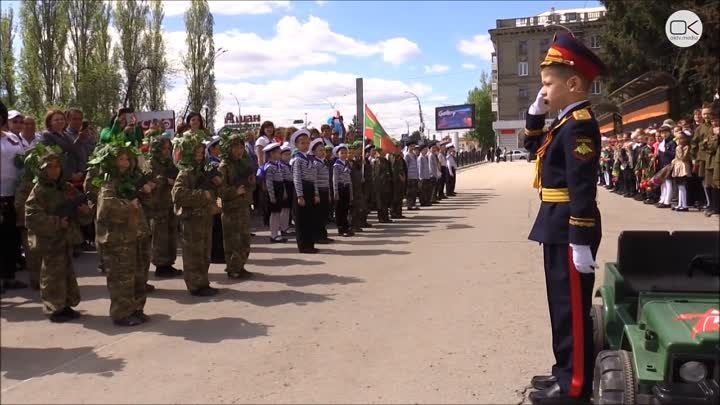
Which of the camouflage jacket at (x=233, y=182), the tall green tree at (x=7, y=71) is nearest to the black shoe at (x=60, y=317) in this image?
the camouflage jacket at (x=233, y=182)

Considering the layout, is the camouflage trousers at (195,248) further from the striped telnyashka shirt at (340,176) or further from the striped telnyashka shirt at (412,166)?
the striped telnyashka shirt at (412,166)

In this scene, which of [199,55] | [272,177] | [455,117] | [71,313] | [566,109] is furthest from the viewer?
[455,117]

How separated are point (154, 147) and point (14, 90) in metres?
30.7

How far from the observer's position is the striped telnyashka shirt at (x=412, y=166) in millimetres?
19281

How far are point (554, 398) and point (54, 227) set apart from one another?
14.4 ft

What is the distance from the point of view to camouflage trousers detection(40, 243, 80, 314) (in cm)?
603

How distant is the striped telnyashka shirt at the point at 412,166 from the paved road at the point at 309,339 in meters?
9.73

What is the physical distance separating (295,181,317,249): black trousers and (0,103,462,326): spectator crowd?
18 millimetres

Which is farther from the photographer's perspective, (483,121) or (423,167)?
(483,121)

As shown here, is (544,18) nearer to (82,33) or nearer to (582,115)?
(82,33)

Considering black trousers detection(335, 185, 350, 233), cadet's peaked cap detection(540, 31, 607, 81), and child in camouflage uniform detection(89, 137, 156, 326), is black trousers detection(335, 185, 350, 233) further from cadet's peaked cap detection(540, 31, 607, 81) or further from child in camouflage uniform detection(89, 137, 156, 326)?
cadet's peaked cap detection(540, 31, 607, 81)

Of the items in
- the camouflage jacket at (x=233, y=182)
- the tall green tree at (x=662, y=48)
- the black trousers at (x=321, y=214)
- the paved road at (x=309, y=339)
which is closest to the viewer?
the paved road at (x=309, y=339)

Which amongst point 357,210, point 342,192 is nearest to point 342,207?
point 342,192

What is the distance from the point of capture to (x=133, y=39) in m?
45.4
